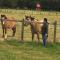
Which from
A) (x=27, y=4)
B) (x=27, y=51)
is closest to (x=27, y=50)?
(x=27, y=51)

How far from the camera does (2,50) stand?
13.2 m

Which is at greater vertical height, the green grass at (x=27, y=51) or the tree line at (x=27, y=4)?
the tree line at (x=27, y=4)

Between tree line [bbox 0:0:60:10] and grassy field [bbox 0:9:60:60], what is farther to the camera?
tree line [bbox 0:0:60:10]

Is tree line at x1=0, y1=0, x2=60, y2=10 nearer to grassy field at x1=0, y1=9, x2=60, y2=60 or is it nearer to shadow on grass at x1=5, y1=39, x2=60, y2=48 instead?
grassy field at x1=0, y1=9, x2=60, y2=60

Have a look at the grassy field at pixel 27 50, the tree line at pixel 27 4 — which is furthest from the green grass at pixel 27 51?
the tree line at pixel 27 4

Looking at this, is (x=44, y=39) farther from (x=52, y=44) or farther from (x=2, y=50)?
(x=2, y=50)

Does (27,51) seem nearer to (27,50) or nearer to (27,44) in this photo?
(27,50)

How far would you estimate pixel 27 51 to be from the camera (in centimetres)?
1333

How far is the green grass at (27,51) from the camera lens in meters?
11.9

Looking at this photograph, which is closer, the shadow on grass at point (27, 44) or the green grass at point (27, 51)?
the green grass at point (27, 51)

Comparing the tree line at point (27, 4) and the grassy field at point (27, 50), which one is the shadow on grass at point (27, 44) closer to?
the grassy field at point (27, 50)

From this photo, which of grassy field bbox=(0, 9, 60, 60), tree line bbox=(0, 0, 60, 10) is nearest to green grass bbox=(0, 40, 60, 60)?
grassy field bbox=(0, 9, 60, 60)

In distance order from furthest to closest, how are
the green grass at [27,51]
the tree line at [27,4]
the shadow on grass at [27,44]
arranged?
the tree line at [27,4] → the shadow on grass at [27,44] → the green grass at [27,51]

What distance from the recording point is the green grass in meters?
11.9
